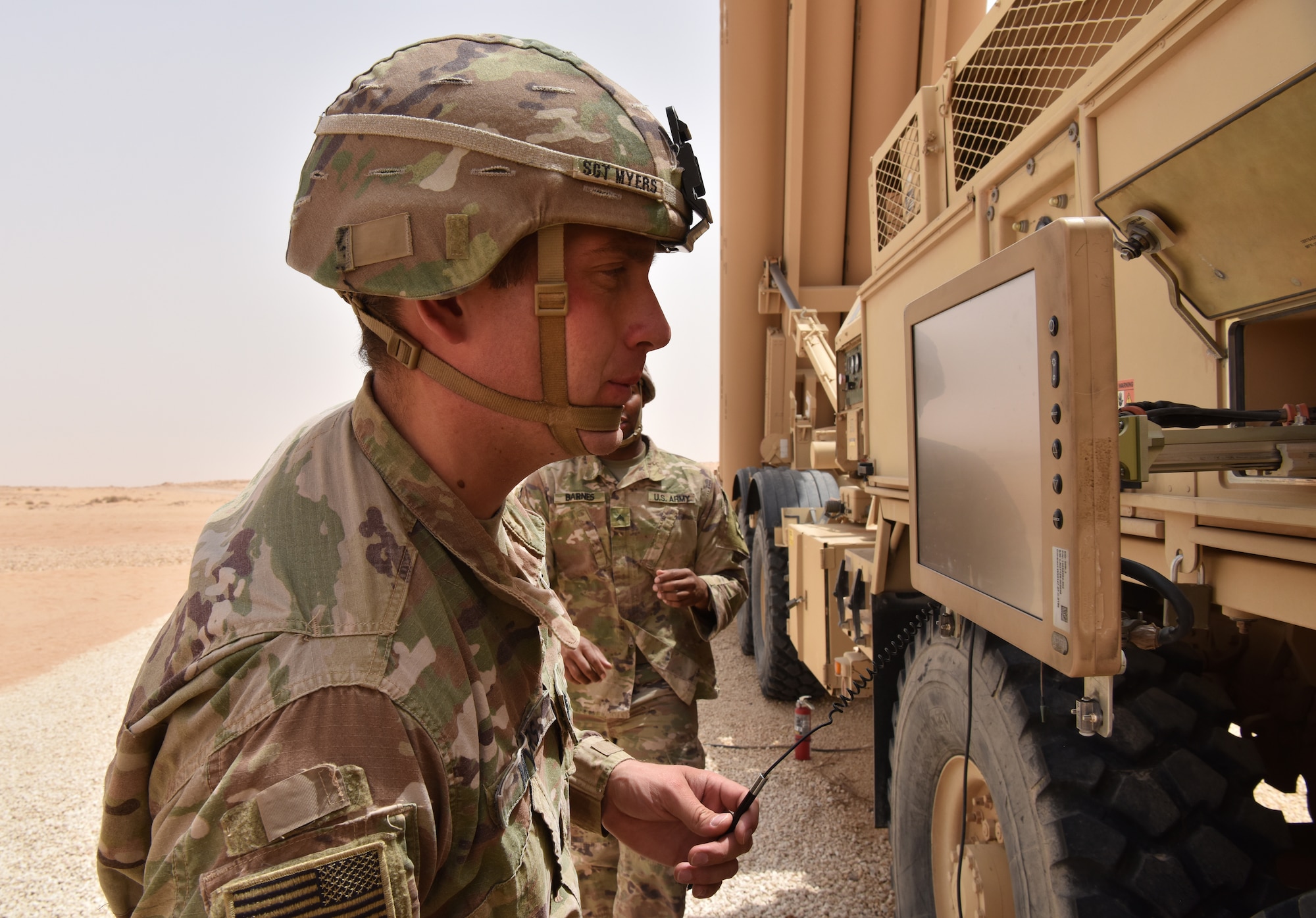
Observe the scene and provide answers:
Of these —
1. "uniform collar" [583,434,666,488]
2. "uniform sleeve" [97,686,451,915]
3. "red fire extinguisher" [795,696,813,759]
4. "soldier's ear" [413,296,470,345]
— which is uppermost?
"soldier's ear" [413,296,470,345]

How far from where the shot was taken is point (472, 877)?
1.01 meters

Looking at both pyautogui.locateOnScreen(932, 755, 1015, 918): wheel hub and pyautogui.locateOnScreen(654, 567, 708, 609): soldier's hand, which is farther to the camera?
pyautogui.locateOnScreen(654, 567, 708, 609): soldier's hand

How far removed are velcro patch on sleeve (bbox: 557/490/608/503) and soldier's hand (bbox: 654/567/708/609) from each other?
0.36m

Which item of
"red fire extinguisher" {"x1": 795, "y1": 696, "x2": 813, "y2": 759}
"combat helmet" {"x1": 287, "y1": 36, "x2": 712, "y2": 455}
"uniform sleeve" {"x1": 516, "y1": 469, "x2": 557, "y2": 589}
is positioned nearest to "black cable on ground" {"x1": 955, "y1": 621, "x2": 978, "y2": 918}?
"combat helmet" {"x1": 287, "y1": 36, "x2": 712, "y2": 455}

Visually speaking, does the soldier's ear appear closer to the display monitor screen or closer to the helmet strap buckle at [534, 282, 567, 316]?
the helmet strap buckle at [534, 282, 567, 316]

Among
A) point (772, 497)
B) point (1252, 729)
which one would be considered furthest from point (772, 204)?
point (1252, 729)

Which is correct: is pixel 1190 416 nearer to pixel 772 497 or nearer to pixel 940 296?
pixel 940 296

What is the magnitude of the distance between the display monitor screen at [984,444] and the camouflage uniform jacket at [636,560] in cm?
155

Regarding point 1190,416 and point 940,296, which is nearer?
point 1190,416

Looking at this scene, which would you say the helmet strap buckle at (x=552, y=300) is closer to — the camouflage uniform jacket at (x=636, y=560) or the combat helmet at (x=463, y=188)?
the combat helmet at (x=463, y=188)

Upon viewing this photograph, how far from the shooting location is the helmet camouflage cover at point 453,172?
42.0 inches

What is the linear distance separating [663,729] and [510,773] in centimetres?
189

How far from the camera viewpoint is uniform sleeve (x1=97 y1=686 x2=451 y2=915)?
78 centimetres

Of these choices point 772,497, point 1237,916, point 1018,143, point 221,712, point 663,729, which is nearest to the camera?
point 221,712
